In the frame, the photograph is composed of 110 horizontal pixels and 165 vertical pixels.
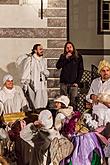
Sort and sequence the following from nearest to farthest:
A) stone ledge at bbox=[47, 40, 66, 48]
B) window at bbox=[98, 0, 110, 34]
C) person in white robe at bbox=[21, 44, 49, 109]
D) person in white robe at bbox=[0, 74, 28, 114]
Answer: person in white robe at bbox=[0, 74, 28, 114] → person in white robe at bbox=[21, 44, 49, 109] → stone ledge at bbox=[47, 40, 66, 48] → window at bbox=[98, 0, 110, 34]

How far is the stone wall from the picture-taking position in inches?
472

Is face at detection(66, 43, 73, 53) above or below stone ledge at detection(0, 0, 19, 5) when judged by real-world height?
below

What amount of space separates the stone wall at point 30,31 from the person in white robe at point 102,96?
262cm

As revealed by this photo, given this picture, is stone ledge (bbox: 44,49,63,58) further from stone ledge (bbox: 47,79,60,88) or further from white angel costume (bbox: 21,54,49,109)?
white angel costume (bbox: 21,54,49,109)

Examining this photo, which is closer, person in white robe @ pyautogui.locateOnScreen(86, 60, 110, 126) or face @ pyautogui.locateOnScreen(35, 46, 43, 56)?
person in white robe @ pyautogui.locateOnScreen(86, 60, 110, 126)

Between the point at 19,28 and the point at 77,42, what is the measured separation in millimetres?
1906

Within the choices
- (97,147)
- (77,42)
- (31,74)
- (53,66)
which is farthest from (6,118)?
(77,42)

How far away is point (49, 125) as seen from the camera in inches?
291

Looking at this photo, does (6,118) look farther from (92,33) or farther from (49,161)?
(92,33)

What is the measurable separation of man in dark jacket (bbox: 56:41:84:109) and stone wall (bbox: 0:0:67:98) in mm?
1472

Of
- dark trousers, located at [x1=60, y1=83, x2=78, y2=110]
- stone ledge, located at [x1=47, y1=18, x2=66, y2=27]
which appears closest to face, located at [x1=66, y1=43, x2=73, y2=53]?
dark trousers, located at [x1=60, y1=83, x2=78, y2=110]

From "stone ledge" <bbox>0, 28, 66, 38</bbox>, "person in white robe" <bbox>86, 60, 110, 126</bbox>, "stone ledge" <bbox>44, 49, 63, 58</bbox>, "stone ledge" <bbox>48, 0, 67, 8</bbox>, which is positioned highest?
"stone ledge" <bbox>48, 0, 67, 8</bbox>

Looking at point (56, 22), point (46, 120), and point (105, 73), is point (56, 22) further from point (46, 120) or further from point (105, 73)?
point (46, 120)

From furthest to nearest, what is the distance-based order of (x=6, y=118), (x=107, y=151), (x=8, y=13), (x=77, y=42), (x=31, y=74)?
1. (x=77, y=42)
2. (x=8, y=13)
3. (x=31, y=74)
4. (x=6, y=118)
5. (x=107, y=151)
